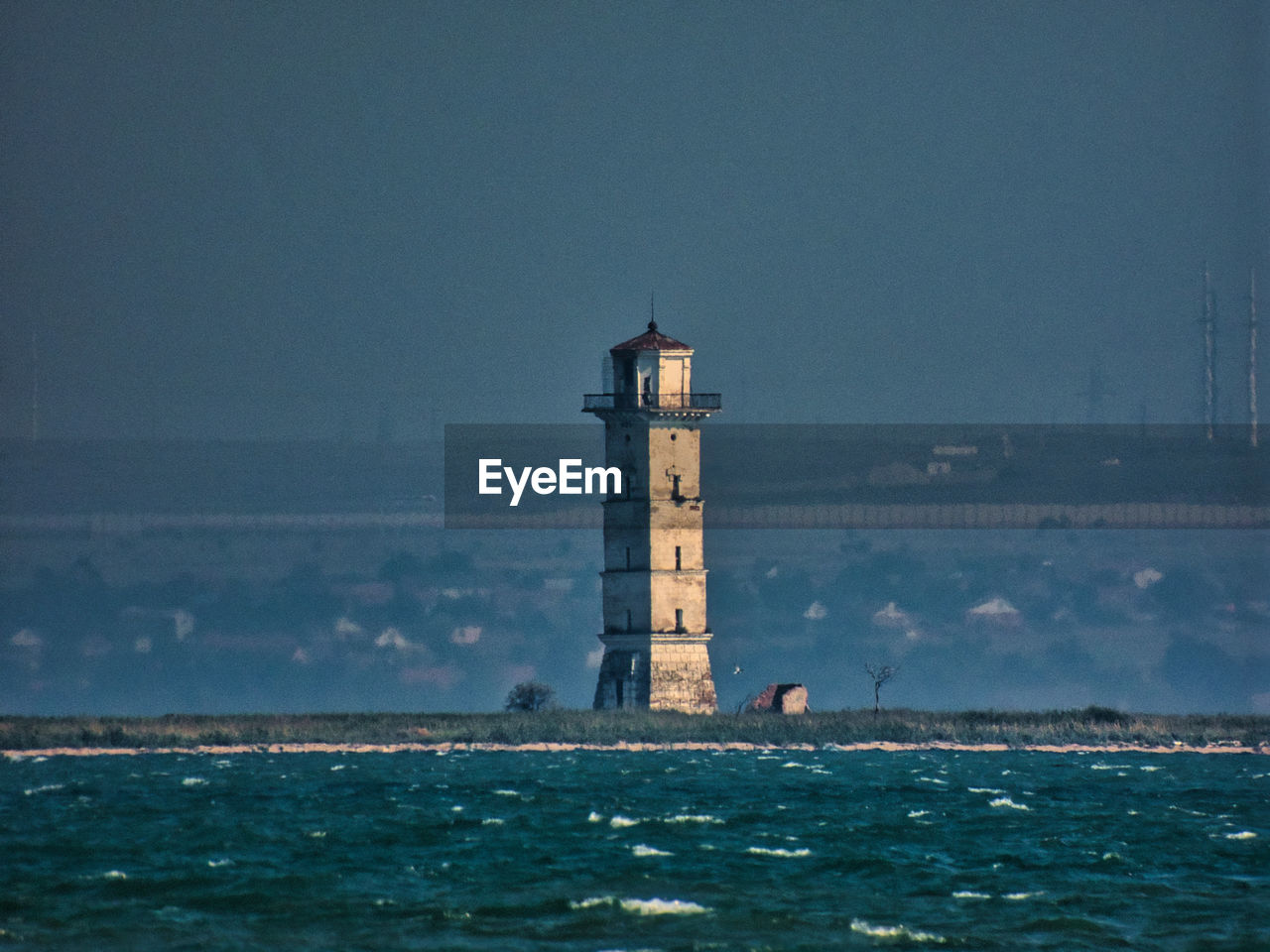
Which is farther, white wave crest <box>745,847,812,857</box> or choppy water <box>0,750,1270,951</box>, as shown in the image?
white wave crest <box>745,847,812,857</box>

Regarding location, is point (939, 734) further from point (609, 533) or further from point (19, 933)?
point (19, 933)

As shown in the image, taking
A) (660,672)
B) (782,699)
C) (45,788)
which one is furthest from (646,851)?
(782,699)

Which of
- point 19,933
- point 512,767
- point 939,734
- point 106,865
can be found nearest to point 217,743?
point 512,767

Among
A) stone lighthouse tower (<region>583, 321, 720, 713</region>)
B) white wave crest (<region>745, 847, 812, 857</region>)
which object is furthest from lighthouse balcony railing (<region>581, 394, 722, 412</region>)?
white wave crest (<region>745, 847, 812, 857</region>)

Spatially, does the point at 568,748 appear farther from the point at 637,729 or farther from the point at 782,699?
the point at 782,699

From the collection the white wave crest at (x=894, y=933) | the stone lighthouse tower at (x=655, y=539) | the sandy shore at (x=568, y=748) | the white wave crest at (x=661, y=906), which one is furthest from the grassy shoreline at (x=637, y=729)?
the white wave crest at (x=894, y=933)

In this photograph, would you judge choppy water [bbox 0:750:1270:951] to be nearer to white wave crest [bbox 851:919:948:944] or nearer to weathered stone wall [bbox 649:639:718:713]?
white wave crest [bbox 851:919:948:944]

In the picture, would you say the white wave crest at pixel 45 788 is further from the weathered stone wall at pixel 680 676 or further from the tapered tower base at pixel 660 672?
the weathered stone wall at pixel 680 676
